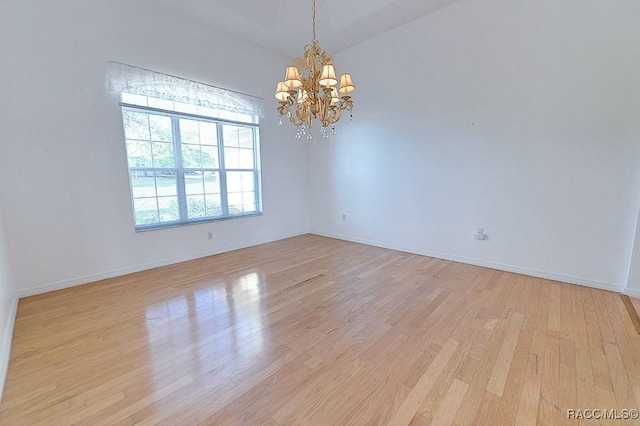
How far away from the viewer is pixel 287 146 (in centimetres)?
509

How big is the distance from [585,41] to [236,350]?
4299 mm

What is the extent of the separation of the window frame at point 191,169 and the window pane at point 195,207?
5 cm

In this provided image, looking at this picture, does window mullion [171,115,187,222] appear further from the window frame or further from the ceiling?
the ceiling

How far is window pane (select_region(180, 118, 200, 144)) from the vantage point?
3.78m

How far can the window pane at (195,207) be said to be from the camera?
156 inches

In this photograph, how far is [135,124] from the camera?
11.0 feet

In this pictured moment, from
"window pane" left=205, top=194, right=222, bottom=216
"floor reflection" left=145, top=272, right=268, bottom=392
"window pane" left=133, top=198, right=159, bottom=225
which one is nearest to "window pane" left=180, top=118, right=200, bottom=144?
"window pane" left=205, top=194, right=222, bottom=216

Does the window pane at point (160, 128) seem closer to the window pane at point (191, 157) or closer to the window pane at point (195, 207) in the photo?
the window pane at point (191, 157)

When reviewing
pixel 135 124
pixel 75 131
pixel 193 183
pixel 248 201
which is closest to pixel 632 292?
pixel 248 201

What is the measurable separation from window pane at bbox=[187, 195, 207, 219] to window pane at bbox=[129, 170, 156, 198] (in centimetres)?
49

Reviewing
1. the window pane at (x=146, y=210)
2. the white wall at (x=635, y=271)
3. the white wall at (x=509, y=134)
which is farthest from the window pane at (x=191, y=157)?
the white wall at (x=635, y=271)

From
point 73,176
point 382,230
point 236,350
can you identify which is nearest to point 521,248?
point 382,230

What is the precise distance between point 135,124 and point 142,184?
752mm

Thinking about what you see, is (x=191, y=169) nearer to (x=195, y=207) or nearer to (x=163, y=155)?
(x=163, y=155)
